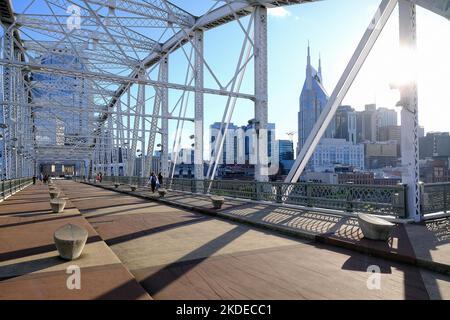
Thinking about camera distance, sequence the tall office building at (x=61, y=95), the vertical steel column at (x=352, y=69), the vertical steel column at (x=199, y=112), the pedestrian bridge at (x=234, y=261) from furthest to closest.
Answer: the tall office building at (x=61, y=95) → the vertical steel column at (x=199, y=112) → the vertical steel column at (x=352, y=69) → the pedestrian bridge at (x=234, y=261)

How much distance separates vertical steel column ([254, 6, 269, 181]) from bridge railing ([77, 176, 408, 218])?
2747 millimetres

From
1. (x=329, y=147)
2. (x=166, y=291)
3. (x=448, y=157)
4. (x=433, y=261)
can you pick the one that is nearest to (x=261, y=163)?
(x=433, y=261)

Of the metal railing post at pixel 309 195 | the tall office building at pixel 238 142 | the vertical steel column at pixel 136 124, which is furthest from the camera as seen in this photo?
the tall office building at pixel 238 142

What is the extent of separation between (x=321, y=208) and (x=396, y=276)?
23.7ft

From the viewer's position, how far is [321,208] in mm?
12812

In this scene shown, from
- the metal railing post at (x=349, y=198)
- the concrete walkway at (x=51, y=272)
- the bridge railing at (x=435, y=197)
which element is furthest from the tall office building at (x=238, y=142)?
the concrete walkway at (x=51, y=272)

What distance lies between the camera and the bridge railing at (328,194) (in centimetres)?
1041

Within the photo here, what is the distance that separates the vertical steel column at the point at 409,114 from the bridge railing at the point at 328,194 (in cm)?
→ 39

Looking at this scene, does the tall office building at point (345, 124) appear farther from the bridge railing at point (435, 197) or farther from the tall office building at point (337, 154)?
the bridge railing at point (435, 197)

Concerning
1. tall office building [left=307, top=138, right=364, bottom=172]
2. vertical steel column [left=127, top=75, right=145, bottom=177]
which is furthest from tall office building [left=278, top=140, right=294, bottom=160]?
vertical steel column [left=127, top=75, right=145, bottom=177]

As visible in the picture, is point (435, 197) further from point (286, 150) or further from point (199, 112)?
point (286, 150)

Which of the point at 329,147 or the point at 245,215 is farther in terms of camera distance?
the point at 329,147
